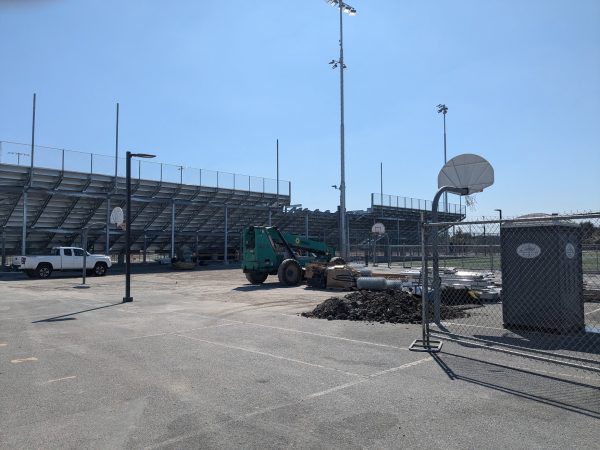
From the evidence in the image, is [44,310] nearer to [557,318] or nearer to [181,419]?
[181,419]

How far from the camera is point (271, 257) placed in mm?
23516

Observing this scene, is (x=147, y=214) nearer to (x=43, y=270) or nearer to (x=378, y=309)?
(x=43, y=270)

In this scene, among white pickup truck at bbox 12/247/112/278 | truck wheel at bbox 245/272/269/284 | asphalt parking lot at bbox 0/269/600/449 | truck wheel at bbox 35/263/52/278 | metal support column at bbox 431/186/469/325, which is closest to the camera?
asphalt parking lot at bbox 0/269/600/449

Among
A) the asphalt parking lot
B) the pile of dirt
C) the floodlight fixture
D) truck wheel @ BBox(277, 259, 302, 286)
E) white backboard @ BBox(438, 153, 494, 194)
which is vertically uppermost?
the floodlight fixture

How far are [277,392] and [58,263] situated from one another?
1083 inches

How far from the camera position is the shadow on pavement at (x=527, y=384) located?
5422 mm

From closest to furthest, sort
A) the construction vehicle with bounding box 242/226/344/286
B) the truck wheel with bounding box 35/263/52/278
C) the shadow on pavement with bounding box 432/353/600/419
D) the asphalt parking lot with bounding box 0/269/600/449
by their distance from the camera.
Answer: the asphalt parking lot with bounding box 0/269/600/449 → the shadow on pavement with bounding box 432/353/600/419 → the construction vehicle with bounding box 242/226/344/286 → the truck wheel with bounding box 35/263/52/278

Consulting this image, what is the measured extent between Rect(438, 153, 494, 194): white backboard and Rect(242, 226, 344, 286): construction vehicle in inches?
473

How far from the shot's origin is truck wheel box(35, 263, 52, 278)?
2880cm

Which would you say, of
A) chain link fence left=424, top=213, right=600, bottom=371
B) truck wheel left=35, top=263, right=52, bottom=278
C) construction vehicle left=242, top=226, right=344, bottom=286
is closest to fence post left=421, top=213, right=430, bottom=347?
chain link fence left=424, top=213, right=600, bottom=371

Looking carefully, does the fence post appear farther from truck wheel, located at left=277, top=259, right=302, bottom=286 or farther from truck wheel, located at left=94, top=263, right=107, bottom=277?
truck wheel, located at left=94, top=263, right=107, bottom=277

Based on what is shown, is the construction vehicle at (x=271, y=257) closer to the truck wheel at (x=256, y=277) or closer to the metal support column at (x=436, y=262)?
the truck wheel at (x=256, y=277)

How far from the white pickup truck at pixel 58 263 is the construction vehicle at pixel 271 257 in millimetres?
12111

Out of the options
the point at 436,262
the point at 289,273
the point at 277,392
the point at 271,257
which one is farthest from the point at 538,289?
the point at 271,257
